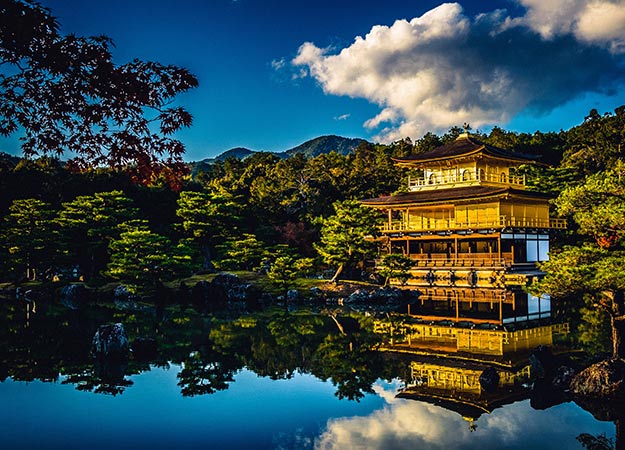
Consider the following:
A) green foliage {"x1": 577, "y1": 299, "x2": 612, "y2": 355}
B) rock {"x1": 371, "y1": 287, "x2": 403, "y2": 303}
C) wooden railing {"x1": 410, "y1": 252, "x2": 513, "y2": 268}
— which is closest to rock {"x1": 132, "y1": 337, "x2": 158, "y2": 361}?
green foliage {"x1": 577, "y1": 299, "x2": 612, "y2": 355}

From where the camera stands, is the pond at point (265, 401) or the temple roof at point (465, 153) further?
the temple roof at point (465, 153)

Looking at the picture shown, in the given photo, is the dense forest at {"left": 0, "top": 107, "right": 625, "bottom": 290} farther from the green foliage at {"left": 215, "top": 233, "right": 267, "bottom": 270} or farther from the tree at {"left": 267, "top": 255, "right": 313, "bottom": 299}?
the tree at {"left": 267, "top": 255, "right": 313, "bottom": 299}

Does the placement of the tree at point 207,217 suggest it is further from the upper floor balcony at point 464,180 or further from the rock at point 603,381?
the rock at point 603,381

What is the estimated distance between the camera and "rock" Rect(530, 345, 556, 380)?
9633 millimetres

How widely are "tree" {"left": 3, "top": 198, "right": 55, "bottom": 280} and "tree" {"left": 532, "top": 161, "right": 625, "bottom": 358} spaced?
2774cm

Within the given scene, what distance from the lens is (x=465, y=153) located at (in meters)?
34.1

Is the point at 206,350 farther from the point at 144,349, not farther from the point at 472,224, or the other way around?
the point at 472,224

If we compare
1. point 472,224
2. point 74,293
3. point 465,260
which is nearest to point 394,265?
point 465,260

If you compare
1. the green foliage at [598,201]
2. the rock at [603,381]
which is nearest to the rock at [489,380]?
the rock at [603,381]

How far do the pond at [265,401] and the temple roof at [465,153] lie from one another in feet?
74.3

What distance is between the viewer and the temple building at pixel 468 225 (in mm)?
30000

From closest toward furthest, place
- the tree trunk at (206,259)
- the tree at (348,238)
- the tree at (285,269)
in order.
Result: 1. the tree at (285,269)
2. the tree at (348,238)
3. the tree trunk at (206,259)

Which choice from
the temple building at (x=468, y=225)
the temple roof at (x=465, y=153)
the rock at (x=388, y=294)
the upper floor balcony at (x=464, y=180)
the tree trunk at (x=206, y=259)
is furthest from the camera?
the upper floor balcony at (x=464, y=180)

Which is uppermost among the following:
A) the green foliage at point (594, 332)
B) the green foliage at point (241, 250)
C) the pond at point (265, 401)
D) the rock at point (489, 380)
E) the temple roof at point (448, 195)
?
the temple roof at point (448, 195)
